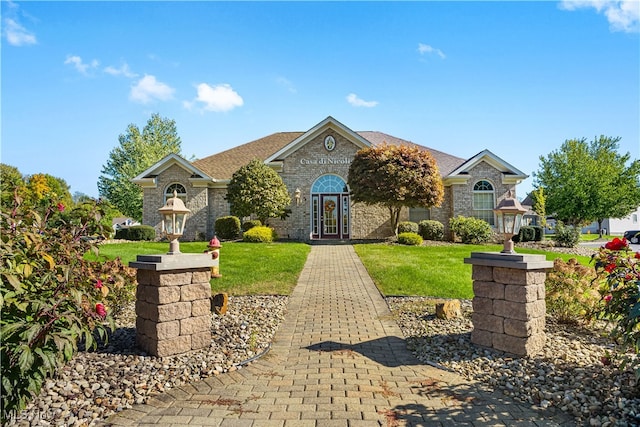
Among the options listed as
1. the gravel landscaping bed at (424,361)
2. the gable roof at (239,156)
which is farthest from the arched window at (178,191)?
the gravel landscaping bed at (424,361)

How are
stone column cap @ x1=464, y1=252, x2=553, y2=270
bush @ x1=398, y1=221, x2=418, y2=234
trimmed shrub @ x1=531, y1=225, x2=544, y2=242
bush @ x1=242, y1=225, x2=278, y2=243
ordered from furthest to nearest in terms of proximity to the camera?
1. trimmed shrub @ x1=531, y1=225, x2=544, y2=242
2. bush @ x1=398, y1=221, x2=418, y2=234
3. bush @ x1=242, y1=225, x2=278, y2=243
4. stone column cap @ x1=464, y1=252, x2=553, y2=270

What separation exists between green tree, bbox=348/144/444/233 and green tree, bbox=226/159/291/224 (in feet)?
13.6

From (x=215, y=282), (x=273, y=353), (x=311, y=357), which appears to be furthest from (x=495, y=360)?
(x=215, y=282)

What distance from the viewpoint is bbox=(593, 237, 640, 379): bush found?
3.24m

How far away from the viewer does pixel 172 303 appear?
15.2 feet

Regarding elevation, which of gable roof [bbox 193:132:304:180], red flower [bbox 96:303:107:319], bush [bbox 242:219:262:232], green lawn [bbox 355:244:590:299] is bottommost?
green lawn [bbox 355:244:590:299]

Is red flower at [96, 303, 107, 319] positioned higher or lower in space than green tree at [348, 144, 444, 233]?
lower

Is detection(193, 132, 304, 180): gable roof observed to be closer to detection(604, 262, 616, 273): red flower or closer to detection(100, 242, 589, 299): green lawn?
detection(100, 242, 589, 299): green lawn

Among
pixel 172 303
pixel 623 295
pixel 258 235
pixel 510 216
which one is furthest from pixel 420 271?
pixel 258 235

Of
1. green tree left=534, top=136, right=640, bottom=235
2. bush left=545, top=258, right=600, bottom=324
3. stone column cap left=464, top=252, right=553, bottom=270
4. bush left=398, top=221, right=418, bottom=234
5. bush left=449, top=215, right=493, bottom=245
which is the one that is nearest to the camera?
stone column cap left=464, top=252, right=553, bottom=270

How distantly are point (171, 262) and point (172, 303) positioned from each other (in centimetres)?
51

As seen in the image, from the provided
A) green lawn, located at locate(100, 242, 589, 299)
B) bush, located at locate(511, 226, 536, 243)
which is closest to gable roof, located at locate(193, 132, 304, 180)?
green lawn, located at locate(100, 242, 589, 299)

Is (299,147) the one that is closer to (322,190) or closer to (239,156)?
(322,190)

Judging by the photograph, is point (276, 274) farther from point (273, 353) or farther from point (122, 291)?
point (273, 353)
